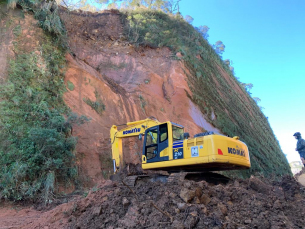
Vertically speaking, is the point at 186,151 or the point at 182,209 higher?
the point at 186,151

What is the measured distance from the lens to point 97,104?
12977 mm

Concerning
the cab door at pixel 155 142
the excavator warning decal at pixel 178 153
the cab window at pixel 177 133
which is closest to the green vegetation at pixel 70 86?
the cab door at pixel 155 142

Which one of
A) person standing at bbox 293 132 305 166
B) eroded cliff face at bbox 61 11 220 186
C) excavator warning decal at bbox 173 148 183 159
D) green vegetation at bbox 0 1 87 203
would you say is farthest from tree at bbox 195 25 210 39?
excavator warning decal at bbox 173 148 183 159

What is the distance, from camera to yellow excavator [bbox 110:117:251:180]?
6980mm

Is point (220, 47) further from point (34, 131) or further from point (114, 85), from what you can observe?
point (34, 131)

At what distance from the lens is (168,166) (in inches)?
301

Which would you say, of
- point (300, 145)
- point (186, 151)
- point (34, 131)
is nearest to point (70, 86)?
point (34, 131)

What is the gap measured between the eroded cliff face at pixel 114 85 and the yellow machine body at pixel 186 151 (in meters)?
3.19

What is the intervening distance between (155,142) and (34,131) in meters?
3.98

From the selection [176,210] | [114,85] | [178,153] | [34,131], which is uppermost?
[114,85]

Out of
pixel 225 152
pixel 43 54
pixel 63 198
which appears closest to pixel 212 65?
pixel 43 54

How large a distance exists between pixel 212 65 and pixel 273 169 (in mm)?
11518

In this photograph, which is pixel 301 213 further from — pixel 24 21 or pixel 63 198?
pixel 24 21

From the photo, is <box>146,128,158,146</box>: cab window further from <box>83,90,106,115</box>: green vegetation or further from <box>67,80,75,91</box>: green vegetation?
<box>67,80,75,91</box>: green vegetation
